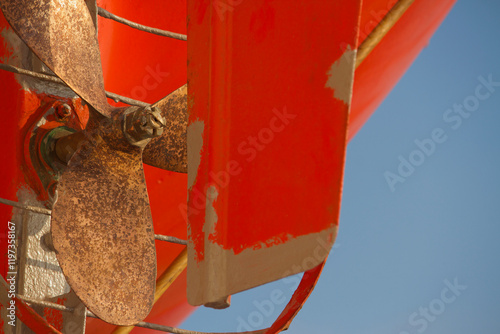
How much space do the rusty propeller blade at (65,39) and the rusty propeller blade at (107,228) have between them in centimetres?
10

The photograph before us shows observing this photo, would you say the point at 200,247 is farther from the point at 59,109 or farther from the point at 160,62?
the point at 160,62

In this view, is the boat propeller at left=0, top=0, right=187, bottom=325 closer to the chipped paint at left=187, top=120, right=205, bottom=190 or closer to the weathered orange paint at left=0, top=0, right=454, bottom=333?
the chipped paint at left=187, top=120, right=205, bottom=190

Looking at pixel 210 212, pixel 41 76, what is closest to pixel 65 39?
pixel 41 76

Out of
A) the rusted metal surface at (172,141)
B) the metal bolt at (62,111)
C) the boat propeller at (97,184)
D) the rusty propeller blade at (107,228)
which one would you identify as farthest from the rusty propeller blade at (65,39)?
the metal bolt at (62,111)

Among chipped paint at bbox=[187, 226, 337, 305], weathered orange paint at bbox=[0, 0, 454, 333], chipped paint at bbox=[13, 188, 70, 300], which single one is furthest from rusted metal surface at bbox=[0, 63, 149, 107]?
chipped paint at bbox=[187, 226, 337, 305]

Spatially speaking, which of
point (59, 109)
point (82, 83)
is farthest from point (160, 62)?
point (82, 83)

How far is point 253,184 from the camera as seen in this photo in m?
1.83

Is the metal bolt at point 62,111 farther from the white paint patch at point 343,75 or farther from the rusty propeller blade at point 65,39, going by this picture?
the white paint patch at point 343,75

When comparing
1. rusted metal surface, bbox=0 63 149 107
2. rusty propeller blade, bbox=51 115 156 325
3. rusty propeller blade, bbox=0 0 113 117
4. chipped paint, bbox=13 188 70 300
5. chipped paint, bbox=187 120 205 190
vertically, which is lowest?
chipped paint, bbox=13 188 70 300

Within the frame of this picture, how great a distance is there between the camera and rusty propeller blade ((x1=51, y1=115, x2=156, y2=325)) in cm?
221

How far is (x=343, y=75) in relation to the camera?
165 cm

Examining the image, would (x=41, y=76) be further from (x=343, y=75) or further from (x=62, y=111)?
(x=343, y=75)

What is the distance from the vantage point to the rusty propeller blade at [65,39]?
2.28m

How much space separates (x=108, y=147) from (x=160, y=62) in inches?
42.3
